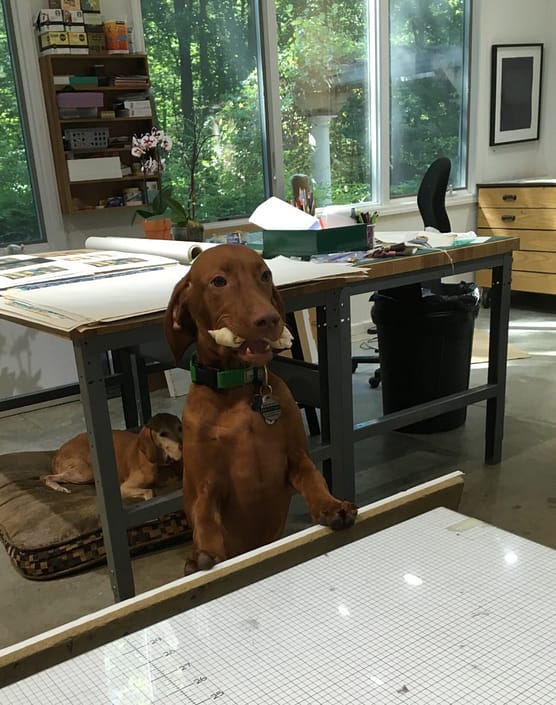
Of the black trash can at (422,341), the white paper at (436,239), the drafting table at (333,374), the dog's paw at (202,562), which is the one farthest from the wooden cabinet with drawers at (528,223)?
the dog's paw at (202,562)

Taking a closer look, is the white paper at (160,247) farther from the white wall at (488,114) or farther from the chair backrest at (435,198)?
the white wall at (488,114)

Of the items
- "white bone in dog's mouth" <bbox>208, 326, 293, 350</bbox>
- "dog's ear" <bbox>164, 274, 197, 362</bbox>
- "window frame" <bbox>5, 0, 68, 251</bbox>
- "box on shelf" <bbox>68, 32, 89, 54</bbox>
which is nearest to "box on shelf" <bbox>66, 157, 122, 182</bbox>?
"window frame" <bbox>5, 0, 68, 251</bbox>

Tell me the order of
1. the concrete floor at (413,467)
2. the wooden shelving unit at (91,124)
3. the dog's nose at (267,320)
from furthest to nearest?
the wooden shelving unit at (91,124), the concrete floor at (413,467), the dog's nose at (267,320)

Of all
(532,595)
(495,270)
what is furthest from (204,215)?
(532,595)

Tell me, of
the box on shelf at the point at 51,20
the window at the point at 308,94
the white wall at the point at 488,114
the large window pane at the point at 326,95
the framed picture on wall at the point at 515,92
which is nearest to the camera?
the box on shelf at the point at 51,20

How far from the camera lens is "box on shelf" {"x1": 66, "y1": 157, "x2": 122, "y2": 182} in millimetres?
3406

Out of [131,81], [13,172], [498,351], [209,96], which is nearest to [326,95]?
[209,96]

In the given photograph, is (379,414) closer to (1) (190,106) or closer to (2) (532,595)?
(1) (190,106)

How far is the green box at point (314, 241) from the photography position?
2152 millimetres

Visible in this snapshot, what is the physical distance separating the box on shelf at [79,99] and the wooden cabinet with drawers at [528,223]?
2.93 m

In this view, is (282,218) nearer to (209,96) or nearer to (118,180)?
(118,180)

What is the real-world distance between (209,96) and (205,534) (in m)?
3.42

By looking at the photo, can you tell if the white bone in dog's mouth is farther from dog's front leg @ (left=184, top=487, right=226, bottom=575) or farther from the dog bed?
the dog bed

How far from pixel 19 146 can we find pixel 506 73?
144 inches
